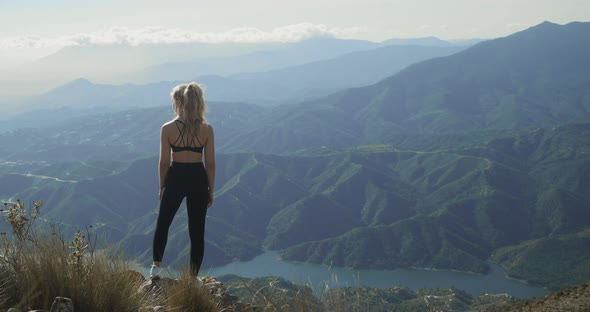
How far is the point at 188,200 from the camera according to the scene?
6.81m

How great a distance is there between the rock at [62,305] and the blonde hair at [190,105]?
302 cm

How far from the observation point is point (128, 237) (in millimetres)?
144125

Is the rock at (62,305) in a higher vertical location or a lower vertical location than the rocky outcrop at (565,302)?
higher

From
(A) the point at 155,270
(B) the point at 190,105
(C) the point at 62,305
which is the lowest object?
(A) the point at 155,270

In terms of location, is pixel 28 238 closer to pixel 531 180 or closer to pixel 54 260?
pixel 54 260

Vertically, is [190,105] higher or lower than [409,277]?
higher

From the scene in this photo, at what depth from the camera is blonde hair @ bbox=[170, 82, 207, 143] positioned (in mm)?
6621

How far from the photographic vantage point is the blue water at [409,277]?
109 meters

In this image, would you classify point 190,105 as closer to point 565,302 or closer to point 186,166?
point 186,166

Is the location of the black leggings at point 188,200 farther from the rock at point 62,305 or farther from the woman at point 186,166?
the rock at point 62,305

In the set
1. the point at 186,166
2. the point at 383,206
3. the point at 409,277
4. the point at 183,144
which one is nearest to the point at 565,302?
the point at 186,166

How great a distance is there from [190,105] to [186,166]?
2.58 feet

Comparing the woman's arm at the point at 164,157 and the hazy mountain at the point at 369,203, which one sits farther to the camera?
the hazy mountain at the point at 369,203

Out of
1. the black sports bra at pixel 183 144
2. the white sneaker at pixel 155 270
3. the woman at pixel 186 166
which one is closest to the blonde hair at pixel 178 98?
the woman at pixel 186 166
